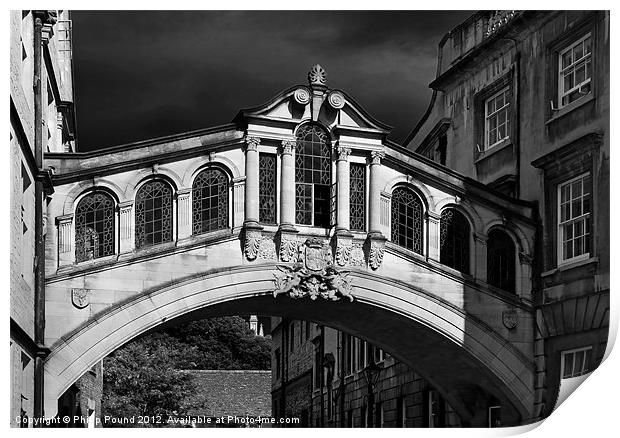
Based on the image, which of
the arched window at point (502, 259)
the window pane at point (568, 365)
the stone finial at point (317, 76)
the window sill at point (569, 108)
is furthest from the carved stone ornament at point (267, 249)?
the window sill at point (569, 108)

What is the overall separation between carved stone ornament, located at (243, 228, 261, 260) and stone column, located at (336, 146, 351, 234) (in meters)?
1.45

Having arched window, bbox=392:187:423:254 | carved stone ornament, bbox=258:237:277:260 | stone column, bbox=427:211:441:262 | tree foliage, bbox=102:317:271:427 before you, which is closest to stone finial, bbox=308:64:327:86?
arched window, bbox=392:187:423:254

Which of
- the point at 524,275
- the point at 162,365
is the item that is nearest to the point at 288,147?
the point at 524,275

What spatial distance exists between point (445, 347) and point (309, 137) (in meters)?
4.92

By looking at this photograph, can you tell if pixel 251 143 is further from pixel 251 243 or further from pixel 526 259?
pixel 526 259

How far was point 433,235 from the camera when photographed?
22.8 m

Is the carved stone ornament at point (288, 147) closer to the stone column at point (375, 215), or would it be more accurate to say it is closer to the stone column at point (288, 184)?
the stone column at point (288, 184)

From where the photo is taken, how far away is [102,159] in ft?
68.0

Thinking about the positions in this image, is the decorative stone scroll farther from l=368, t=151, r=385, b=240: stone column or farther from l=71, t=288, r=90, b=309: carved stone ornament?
l=71, t=288, r=90, b=309: carved stone ornament

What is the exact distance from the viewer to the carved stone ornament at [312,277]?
21734 mm

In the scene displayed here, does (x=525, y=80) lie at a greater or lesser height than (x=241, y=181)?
greater

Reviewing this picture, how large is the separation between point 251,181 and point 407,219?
3.12 m
